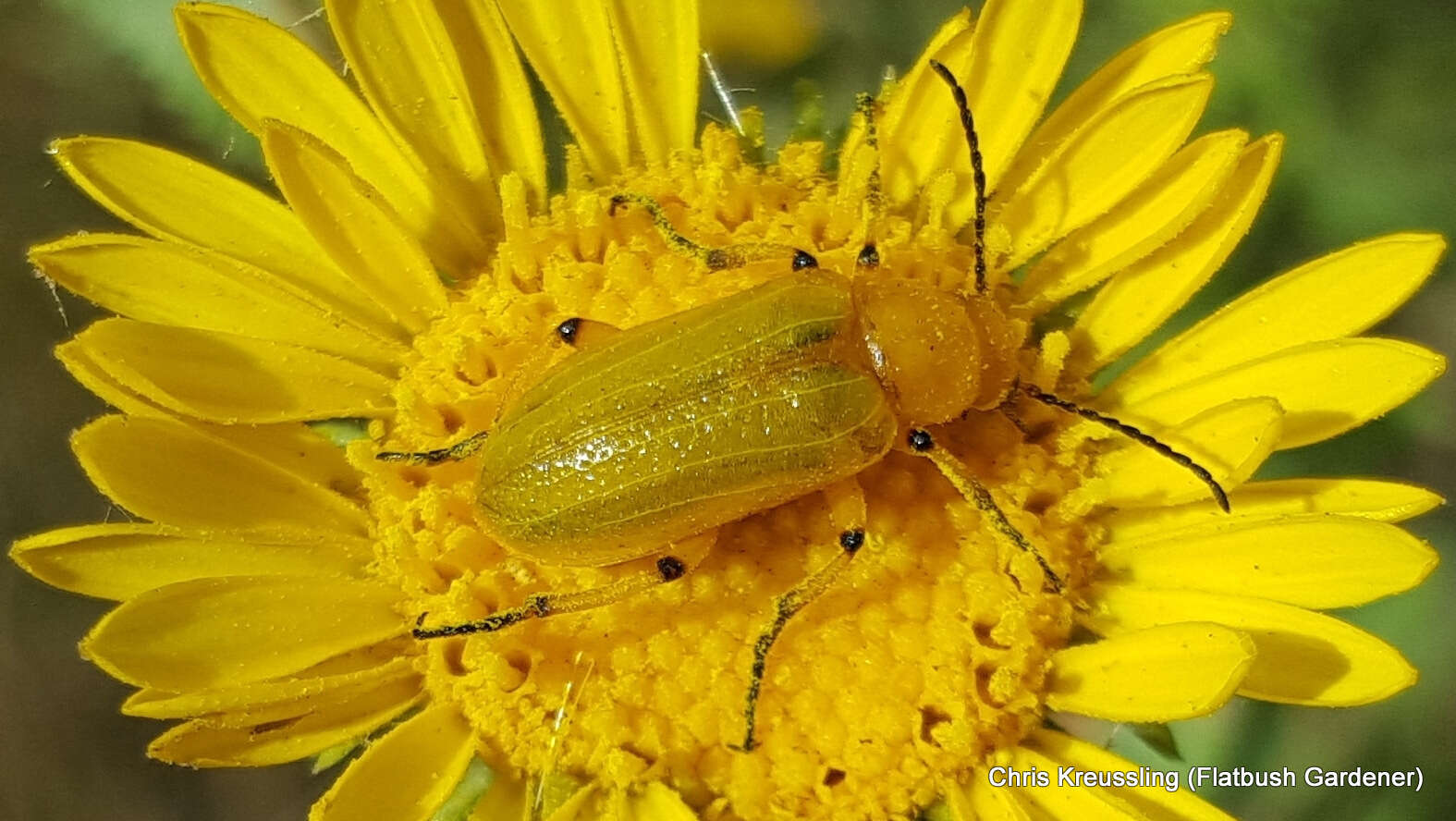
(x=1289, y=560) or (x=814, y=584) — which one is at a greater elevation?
(x=814, y=584)

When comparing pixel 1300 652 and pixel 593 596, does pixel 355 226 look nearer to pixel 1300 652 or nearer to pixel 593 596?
pixel 593 596

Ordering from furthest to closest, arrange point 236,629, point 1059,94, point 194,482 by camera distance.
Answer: point 1059,94 < point 194,482 < point 236,629

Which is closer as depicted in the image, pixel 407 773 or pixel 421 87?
pixel 407 773

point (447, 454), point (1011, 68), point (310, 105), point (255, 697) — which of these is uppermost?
point (310, 105)

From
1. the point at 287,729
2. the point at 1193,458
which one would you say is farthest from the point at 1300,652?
the point at 287,729

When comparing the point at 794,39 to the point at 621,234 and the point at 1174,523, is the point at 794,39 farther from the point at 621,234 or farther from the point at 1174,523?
the point at 1174,523

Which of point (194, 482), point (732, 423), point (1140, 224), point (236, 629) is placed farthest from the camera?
point (1140, 224)

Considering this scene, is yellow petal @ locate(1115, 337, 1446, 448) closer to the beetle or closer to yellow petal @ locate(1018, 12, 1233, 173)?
the beetle

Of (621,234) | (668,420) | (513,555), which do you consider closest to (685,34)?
(621,234)
